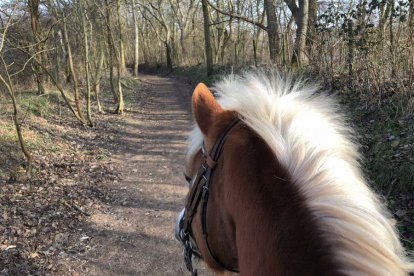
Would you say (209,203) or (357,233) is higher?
(357,233)

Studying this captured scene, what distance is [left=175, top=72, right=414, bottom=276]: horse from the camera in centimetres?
88

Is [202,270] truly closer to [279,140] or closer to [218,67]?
[279,140]

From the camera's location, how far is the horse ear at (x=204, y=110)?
1411mm

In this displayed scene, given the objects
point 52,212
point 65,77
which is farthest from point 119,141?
point 65,77

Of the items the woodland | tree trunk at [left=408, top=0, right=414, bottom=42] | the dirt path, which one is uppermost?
tree trunk at [left=408, top=0, right=414, bottom=42]

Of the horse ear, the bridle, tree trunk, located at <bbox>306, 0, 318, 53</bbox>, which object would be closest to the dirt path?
the bridle

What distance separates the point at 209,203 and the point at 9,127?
28.2 ft

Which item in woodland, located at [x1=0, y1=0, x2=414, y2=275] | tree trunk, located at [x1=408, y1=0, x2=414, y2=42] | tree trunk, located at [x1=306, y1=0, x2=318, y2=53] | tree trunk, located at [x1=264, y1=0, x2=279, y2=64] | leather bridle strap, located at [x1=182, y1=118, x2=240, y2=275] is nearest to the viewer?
leather bridle strap, located at [x1=182, y1=118, x2=240, y2=275]

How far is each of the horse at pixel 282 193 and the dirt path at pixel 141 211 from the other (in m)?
3.15

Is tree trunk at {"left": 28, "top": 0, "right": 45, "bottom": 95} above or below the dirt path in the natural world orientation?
above

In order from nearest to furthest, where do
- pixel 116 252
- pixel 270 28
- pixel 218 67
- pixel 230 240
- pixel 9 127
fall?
pixel 230 240 → pixel 116 252 → pixel 9 127 → pixel 270 28 → pixel 218 67

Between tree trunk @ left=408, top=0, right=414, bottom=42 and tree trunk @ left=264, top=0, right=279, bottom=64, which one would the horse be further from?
tree trunk @ left=264, top=0, right=279, bottom=64

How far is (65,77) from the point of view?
1600 cm

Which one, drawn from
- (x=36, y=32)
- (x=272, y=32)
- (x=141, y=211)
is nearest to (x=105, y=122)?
(x=36, y=32)
